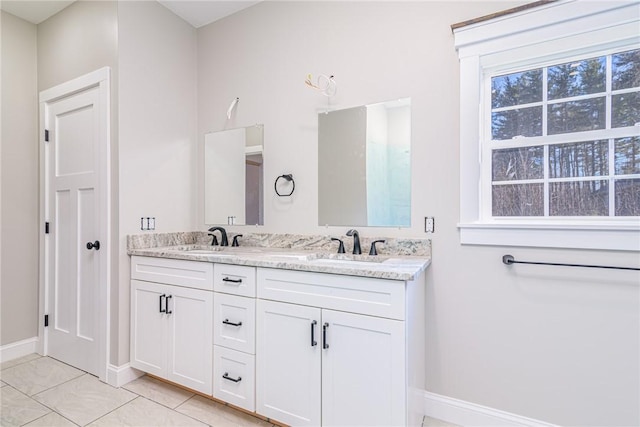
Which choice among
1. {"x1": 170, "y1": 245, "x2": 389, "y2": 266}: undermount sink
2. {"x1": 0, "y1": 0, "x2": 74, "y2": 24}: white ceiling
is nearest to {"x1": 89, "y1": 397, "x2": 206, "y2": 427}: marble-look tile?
{"x1": 170, "y1": 245, "x2": 389, "y2": 266}: undermount sink

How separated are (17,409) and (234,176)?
2.01 m

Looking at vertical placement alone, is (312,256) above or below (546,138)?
below

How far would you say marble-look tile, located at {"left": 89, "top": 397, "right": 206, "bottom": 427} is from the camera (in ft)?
5.86

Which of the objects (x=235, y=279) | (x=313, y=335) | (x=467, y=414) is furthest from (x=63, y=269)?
(x=467, y=414)

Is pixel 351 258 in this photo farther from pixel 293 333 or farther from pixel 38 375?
pixel 38 375

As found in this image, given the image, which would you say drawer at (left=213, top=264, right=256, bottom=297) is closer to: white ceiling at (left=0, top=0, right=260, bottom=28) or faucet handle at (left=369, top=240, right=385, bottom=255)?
faucet handle at (left=369, top=240, right=385, bottom=255)

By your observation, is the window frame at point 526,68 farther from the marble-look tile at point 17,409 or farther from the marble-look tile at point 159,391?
the marble-look tile at point 17,409

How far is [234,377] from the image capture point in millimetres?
1817

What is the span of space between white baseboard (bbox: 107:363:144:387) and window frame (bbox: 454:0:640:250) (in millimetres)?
2409

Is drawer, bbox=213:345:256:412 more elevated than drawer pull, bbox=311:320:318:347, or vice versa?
drawer pull, bbox=311:320:318:347

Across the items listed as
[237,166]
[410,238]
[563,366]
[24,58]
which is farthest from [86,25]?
[563,366]

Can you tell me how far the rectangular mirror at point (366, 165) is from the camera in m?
1.97

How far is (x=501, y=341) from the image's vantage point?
1.71m

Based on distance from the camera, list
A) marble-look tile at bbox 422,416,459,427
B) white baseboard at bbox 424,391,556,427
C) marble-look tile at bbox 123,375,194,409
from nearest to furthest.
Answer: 1. white baseboard at bbox 424,391,556,427
2. marble-look tile at bbox 422,416,459,427
3. marble-look tile at bbox 123,375,194,409
